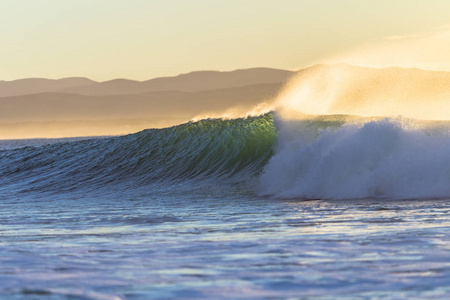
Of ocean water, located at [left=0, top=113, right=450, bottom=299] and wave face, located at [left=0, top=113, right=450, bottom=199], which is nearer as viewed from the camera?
ocean water, located at [left=0, top=113, right=450, bottom=299]

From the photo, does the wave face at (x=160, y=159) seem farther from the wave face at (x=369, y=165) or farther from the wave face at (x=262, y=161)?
the wave face at (x=369, y=165)

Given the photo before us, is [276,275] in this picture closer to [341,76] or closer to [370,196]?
[370,196]

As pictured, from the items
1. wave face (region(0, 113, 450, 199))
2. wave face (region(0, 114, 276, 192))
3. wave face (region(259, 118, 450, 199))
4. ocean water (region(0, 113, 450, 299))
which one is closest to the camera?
ocean water (region(0, 113, 450, 299))

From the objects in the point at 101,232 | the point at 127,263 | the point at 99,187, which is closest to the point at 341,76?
the point at 99,187

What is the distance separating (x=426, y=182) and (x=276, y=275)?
31.9ft

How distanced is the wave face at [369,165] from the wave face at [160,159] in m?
4.19

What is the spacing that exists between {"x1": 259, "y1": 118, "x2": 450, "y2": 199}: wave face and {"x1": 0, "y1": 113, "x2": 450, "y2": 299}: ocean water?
4 cm

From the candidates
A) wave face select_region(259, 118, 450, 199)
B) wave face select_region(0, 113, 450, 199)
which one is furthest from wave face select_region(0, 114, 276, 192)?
wave face select_region(259, 118, 450, 199)

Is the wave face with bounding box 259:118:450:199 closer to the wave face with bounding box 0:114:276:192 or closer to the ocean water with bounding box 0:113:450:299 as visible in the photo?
the ocean water with bounding box 0:113:450:299

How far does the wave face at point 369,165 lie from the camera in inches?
622

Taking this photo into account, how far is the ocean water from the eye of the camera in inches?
252

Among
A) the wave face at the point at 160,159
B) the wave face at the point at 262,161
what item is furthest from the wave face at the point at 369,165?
the wave face at the point at 160,159

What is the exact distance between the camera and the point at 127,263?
7.52 meters

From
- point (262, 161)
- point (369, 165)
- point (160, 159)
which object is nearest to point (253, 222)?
point (369, 165)
